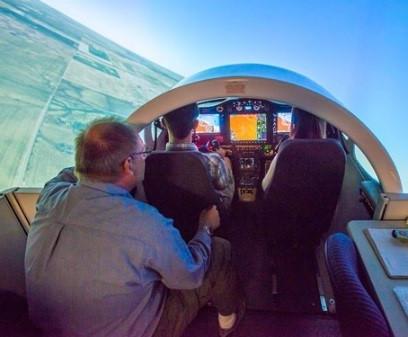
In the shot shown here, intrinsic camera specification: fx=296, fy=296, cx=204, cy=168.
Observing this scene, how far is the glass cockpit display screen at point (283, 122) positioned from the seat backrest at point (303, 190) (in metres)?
1.12

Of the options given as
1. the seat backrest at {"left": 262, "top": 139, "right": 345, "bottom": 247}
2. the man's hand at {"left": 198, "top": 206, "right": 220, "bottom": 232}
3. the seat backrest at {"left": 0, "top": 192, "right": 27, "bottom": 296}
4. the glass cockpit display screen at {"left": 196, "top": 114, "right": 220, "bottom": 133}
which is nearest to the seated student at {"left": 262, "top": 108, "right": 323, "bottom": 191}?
the seat backrest at {"left": 262, "top": 139, "right": 345, "bottom": 247}

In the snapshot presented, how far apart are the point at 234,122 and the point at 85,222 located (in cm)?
193

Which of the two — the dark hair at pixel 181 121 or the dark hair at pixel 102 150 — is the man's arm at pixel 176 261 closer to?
the dark hair at pixel 102 150

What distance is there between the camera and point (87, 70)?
2215 mm

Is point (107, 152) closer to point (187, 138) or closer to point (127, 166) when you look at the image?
point (127, 166)

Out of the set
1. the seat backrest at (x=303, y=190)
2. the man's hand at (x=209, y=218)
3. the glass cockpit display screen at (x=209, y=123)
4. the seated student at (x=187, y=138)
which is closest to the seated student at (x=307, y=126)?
the seat backrest at (x=303, y=190)

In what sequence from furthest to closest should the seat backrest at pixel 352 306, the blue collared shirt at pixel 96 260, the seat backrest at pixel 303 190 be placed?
the seat backrest at pixel 303 190 → the blue collared shirt at pixel 96 260 → the seat backrest at pixel 352 306

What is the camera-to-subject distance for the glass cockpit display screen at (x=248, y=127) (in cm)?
258

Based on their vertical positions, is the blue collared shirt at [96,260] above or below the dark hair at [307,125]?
below

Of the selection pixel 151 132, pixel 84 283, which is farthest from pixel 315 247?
pixel 84 283

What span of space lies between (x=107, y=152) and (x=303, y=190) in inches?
40.0

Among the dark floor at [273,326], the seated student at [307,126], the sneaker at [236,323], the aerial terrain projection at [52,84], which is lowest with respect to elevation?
the dark floor at [273,326]

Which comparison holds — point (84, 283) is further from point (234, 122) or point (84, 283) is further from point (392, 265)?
point (234, 122)

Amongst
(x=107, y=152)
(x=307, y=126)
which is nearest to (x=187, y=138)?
(x=307, y=126)
